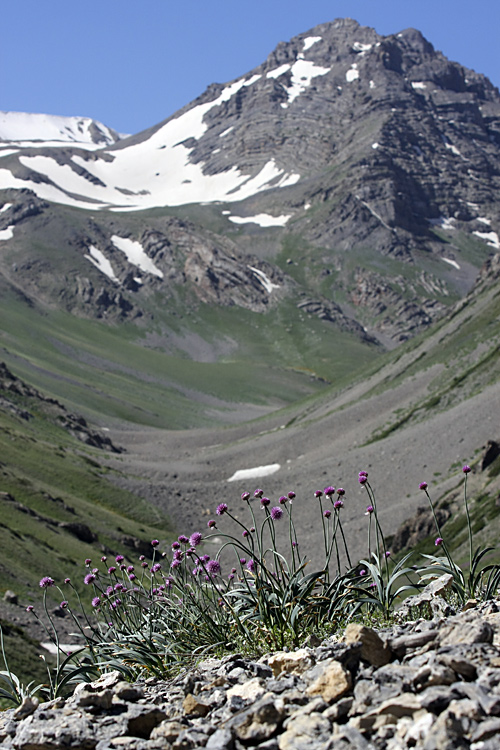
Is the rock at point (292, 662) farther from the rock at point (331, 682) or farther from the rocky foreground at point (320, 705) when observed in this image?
the rock at point (331, 682)

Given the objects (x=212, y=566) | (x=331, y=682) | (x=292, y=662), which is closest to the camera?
(x=331, y=682)

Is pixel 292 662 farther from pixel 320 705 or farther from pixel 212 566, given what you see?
pixel 212 566

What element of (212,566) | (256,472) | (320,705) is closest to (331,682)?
(320,705)

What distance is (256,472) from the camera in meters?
77.9

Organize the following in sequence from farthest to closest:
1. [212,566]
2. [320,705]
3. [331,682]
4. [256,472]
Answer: [256,472] → [212,566] → [331,682] → [320,705]

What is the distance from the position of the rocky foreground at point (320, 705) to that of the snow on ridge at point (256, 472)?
68.7m

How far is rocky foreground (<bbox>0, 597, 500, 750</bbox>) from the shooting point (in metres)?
4.98

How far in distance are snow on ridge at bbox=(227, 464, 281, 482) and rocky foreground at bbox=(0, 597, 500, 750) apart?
68.7 meters

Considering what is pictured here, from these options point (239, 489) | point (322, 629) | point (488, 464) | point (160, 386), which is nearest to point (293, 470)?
point (239, 489)

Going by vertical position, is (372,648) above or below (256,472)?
above

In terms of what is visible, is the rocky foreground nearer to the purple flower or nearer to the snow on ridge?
the purple flower

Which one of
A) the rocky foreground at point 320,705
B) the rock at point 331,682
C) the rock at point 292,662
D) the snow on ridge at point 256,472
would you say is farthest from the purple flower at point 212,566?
the snow on ridge at point 256,472

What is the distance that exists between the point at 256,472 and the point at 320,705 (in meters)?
72.7

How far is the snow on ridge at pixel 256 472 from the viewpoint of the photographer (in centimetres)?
7656
